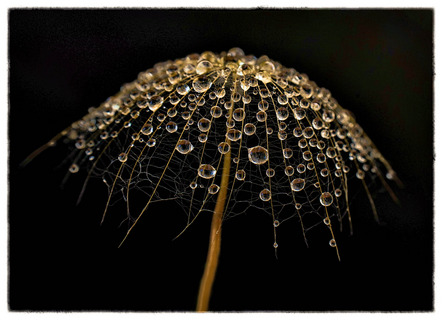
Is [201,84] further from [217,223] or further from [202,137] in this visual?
[217,223]

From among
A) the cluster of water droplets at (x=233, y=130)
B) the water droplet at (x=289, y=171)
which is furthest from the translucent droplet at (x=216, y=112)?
the water droplet at (x=289, y=171)

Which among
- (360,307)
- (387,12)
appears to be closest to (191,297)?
(360,307)

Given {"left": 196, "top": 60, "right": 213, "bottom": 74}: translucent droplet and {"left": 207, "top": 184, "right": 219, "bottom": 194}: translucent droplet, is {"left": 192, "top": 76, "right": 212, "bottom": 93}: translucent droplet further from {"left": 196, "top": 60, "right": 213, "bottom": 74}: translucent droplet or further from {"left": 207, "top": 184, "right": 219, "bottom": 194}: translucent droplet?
{"left": 207, "top": 184, "right": 219, "bottom": 194}: translucent droplet

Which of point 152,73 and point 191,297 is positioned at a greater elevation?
point 152,73

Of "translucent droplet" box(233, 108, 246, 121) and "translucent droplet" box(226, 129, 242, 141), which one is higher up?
"translucent droplet" box(233, 108, 246, 121)

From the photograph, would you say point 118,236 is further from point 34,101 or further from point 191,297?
point 34,101

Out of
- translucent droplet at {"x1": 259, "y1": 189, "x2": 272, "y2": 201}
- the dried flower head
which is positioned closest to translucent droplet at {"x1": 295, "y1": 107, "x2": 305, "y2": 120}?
the dried flower head
